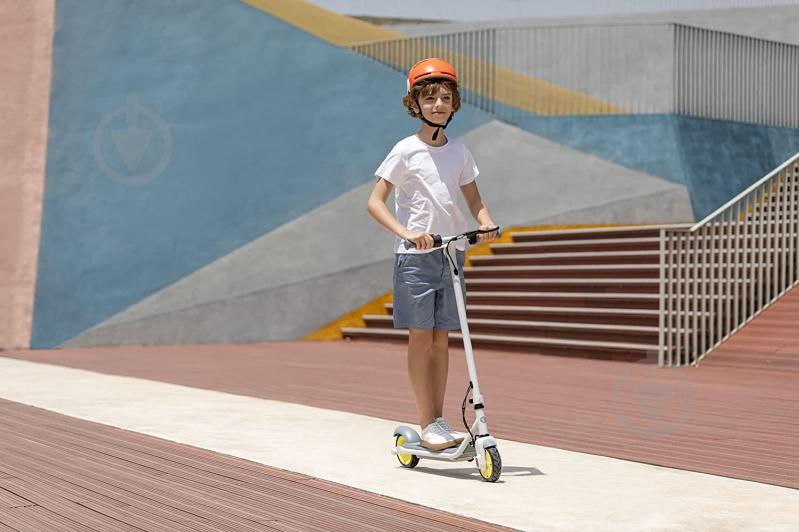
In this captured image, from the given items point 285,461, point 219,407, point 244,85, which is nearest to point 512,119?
point 244,85

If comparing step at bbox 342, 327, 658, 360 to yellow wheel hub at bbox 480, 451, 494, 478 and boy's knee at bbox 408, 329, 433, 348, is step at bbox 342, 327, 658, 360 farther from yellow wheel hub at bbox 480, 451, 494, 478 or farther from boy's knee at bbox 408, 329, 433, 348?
yellow wheel hub at bbox 480, 451, 494, 478

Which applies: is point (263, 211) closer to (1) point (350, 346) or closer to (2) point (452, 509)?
(1) point (350, 346)

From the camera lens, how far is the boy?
557 cm

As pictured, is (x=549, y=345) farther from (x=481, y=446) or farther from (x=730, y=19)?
(x=730, y=19)

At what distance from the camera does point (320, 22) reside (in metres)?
21.1

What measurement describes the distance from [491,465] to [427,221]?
4.08 feet

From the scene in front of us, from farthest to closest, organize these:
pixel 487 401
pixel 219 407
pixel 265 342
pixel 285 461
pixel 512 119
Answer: pixel 512 119 → pixel 265 342 → pixel 487 401 → pixel 219 407 → pixel 285 461

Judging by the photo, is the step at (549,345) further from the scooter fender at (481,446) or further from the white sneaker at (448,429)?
the scooter fender at (481,446)

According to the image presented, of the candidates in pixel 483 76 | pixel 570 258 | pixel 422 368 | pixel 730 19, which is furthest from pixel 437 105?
pixel 730 19

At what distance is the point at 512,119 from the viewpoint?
18.7 metres

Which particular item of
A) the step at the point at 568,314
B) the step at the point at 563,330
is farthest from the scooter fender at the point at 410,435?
the step at the point at 568,314

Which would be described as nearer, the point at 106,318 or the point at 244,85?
the point at 106,318

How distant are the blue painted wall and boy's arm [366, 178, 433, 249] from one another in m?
9.87

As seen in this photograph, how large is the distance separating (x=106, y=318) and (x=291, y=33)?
493 centimetres
